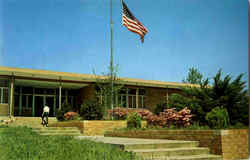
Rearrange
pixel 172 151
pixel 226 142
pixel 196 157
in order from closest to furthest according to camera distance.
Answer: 1. pixel 196 157
2. pixel 172 151
3. pixel 226 142

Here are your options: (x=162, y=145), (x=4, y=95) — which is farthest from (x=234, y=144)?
(x=4, y=95)

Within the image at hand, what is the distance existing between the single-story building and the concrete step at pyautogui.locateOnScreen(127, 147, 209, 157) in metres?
13.7

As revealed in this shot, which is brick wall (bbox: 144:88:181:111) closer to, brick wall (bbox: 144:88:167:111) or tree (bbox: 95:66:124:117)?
brick wall (bbox: 144:88:167:111)

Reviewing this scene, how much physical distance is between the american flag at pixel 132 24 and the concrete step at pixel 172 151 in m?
7.61

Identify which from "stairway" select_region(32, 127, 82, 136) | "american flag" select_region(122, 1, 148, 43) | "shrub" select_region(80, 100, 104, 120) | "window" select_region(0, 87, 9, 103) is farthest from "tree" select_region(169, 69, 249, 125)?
"window" select_region(0, 87, 9, 103)

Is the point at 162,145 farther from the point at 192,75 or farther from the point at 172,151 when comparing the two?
the point at 192,75

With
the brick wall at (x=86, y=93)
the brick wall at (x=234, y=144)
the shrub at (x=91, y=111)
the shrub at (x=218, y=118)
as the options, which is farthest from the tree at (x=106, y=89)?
the brick wall at (x=234, y=144)

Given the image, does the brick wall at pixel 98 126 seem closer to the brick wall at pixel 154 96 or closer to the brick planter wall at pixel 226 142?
the brick planter wall at pixel 226 142

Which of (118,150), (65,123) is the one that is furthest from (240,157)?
(65,123)

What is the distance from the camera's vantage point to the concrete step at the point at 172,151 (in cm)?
602

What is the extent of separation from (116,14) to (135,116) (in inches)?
325

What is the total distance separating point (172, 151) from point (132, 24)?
328 inches

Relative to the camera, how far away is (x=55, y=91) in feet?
85.4

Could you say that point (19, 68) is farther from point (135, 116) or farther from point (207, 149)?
point (207, 149)
